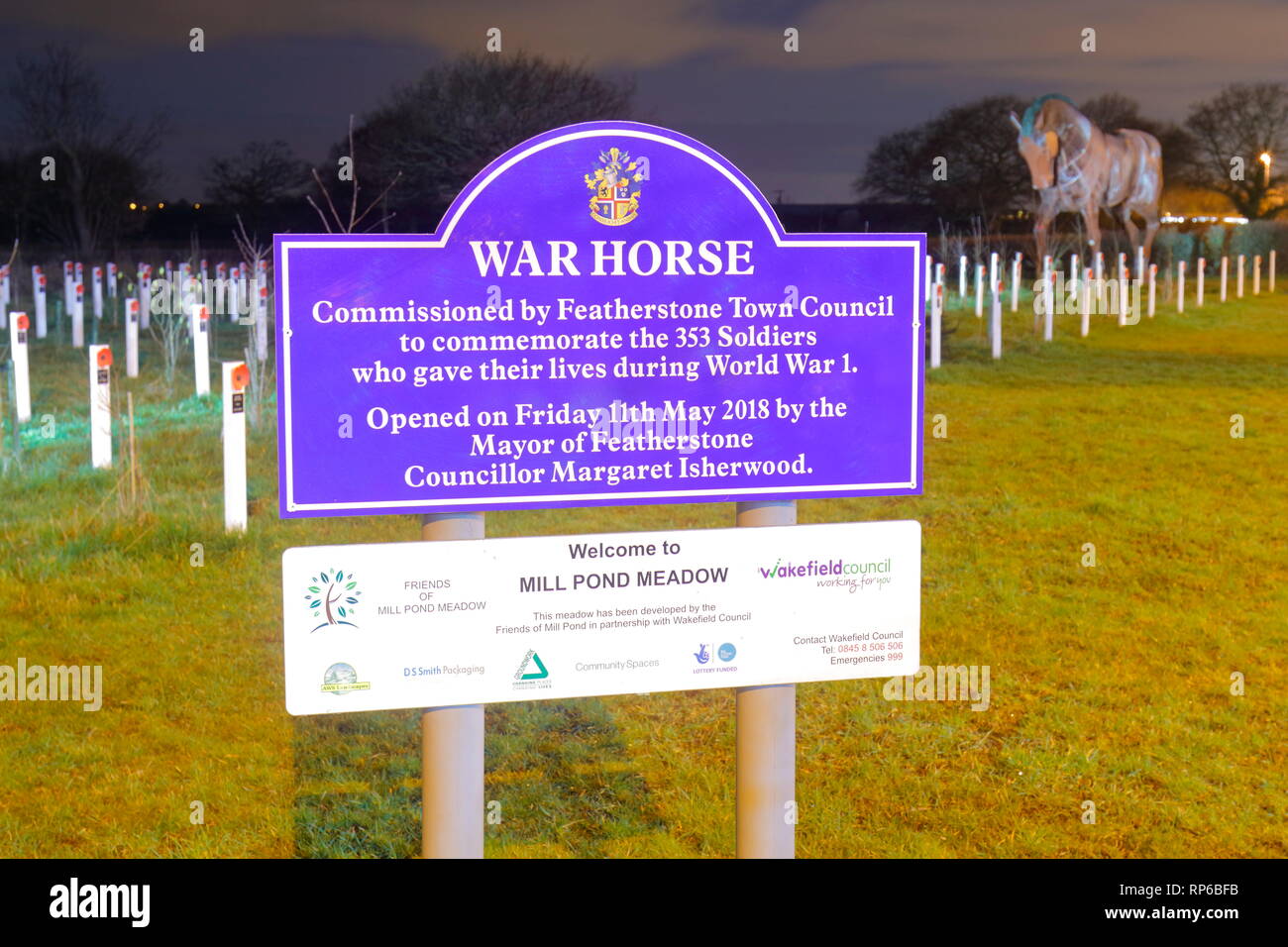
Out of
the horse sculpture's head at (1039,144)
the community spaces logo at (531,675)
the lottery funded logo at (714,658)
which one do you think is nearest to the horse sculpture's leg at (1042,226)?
the horse sculpture's head at (1039,144)

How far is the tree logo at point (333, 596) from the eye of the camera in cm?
352

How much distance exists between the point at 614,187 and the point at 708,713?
3059mm

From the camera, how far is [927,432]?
13.1 meters

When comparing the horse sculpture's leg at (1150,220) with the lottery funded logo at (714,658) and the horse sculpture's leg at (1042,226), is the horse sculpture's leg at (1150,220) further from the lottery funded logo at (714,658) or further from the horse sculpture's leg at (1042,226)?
the lottery funded logo at (714,658)

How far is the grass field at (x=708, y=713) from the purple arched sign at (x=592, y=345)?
5.15 ft

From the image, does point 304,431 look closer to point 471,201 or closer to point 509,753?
point 471,201

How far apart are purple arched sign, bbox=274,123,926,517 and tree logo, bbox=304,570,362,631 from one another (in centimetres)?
17

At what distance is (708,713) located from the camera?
20.0 ft

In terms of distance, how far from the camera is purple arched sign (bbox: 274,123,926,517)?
3.47 m

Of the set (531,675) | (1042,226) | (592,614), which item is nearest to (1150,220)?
(1042,226)

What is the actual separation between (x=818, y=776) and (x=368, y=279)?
273 centimetres

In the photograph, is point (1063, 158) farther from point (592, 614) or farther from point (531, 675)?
point (531, 675)
